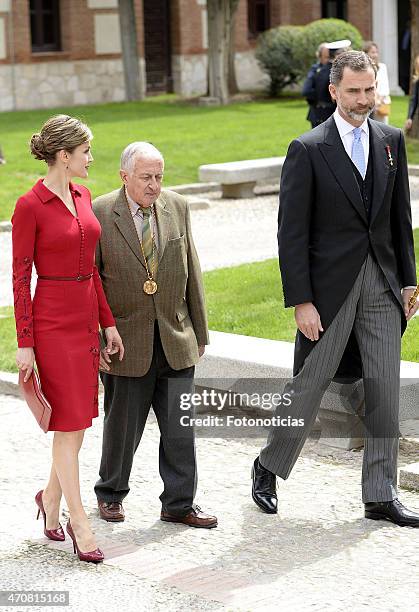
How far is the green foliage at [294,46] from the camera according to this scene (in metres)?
32.1

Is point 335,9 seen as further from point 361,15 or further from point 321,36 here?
point 321,36

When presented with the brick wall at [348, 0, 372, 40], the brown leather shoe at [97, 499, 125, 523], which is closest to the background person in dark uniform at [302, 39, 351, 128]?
the brown leather shoe at [97, 499, 125, 523]

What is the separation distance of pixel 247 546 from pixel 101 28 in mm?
28388

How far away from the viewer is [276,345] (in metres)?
8.07

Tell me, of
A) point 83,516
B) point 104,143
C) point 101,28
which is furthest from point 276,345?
point 101,28

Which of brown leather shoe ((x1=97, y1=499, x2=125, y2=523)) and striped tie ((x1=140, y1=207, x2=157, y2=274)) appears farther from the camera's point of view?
brown leather shoe ((x1=97, y1=499, x2=125, y2=523))

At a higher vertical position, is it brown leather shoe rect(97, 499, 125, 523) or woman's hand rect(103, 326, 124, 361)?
woman's hand rect(103, 326, 124, 361)

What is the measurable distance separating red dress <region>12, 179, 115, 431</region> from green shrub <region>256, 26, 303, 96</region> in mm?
27610

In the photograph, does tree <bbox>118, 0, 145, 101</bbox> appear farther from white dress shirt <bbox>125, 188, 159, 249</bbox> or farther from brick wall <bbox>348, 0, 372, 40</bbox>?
white dress shirt <bbox>125, 188, 159, 249</bbox>

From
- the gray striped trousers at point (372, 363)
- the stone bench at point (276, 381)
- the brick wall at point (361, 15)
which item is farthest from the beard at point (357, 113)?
the brick wall at point (361, 15)

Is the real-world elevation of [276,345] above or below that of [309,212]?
below

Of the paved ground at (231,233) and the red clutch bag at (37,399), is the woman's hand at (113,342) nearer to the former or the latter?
the red clutch bag at (37,399)

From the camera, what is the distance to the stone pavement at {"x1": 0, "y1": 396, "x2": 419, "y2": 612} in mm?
5254

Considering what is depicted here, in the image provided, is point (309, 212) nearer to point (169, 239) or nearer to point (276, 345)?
point (169, 239)
